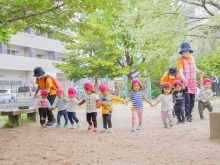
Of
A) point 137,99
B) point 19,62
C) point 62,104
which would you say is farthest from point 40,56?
point 137,99

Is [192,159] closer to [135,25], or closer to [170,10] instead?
[170,10]

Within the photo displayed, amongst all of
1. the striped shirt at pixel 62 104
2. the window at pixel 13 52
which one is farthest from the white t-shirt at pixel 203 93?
the window at pixel 13 52

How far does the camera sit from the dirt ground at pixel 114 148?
4.60 metres

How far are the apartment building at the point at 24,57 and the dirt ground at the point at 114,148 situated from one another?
822 inches

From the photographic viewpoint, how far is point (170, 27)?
13258 millimetres

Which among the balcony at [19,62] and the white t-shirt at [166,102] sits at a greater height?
the balcony at [19,62]

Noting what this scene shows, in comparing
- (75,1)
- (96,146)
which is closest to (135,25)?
(75,1)

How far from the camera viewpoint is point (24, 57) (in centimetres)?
3055

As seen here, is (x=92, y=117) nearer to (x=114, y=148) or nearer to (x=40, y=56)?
(x=114, y=148)

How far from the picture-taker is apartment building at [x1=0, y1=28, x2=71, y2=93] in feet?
94.7

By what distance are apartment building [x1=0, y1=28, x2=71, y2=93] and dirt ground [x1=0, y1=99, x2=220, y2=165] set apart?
20.9 m

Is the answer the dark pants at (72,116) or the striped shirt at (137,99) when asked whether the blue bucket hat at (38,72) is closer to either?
the dark pants at (72,116)

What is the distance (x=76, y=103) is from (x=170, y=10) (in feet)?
21.9

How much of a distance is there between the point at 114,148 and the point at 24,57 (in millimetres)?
26437
